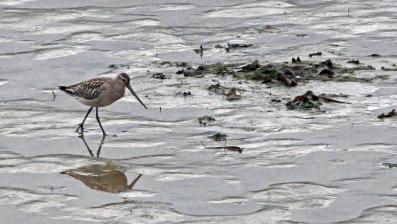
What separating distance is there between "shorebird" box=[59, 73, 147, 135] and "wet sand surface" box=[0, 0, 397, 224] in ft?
0.80

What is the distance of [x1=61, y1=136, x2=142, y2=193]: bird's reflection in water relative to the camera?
1182cm

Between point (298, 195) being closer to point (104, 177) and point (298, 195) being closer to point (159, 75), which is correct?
point (104, 177)

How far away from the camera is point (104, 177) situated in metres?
12.1

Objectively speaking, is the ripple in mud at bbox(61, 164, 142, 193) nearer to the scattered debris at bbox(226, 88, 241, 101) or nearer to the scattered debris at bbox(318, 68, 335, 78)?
the scattered debris at bbox(226, 88, 241, 101)

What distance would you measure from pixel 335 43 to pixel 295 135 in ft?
13.1

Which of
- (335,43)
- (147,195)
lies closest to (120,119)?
(147,195)

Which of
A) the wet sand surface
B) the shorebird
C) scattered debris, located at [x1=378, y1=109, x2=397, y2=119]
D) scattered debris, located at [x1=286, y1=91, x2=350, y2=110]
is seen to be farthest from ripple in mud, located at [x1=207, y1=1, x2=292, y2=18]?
scattered debris, located at [x1=378, y1=109, x2=397, y2=119]

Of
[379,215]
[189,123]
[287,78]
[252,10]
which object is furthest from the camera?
[252,10]

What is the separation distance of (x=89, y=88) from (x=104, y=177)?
2.11m

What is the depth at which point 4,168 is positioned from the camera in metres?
12.4

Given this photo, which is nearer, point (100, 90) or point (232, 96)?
point (100, 90)

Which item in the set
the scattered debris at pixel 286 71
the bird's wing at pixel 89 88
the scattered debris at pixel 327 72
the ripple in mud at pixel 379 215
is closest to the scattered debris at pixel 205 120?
the bird's wing at pixel 89 88

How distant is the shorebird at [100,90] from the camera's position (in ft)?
45.6

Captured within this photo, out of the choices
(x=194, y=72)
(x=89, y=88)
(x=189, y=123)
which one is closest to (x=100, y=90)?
(x=89, y=88)
